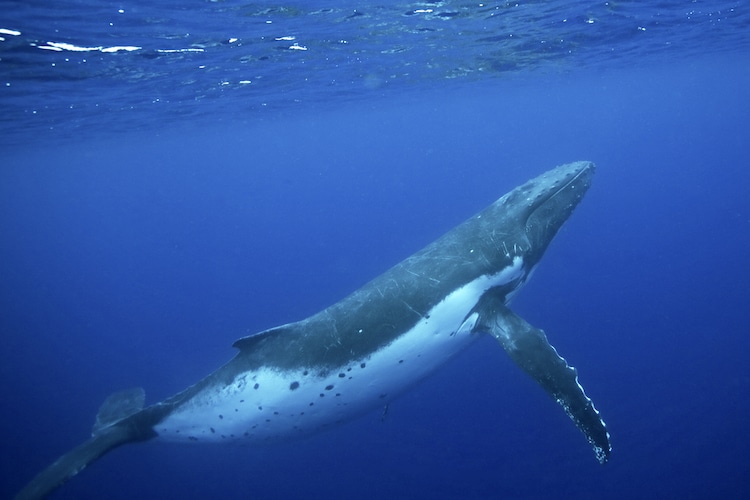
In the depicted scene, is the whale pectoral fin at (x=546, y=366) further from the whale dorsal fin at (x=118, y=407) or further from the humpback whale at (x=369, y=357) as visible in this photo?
the whale dorsal fin at (x=118, y=407)

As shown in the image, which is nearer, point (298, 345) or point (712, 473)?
point (298, 345)

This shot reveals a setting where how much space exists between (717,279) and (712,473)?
13794mm

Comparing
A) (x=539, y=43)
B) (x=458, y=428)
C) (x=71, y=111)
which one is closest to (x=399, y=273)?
(x=458, y=428)

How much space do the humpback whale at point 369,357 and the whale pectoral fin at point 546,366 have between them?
0.02m

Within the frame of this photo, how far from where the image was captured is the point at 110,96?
2258 cm

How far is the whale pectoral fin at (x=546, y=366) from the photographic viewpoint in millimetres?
7391

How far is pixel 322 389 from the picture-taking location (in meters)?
8.05

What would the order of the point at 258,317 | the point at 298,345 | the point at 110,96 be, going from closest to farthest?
1. the point at 298,345
2. the point at 110,96
3. the point at 258,317

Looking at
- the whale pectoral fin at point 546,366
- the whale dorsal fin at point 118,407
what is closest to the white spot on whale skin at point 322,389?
the whale pectoral fin at point 546,366

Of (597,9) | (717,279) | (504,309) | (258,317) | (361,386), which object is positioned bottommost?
(258,317)

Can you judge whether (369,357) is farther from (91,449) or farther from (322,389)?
(91,449)

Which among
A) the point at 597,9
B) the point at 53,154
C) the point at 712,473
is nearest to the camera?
the point at 712,473

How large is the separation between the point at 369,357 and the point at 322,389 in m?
0.92

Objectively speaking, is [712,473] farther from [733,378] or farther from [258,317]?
[258,317]
